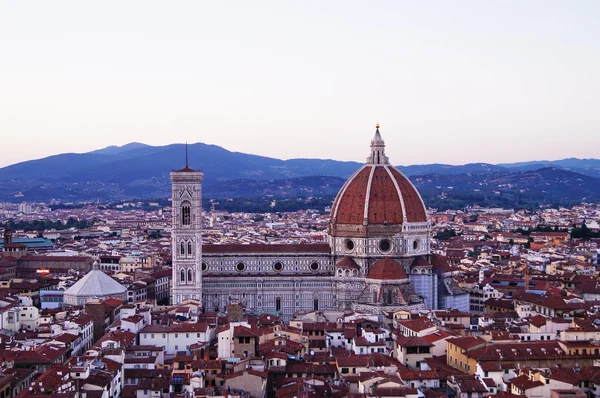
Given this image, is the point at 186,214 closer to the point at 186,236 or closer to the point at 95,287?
the point at 186,236

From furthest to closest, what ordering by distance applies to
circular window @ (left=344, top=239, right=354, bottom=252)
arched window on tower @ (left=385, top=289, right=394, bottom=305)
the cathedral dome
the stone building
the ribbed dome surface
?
circular window @ (left=344, top=239, right=354, bottom=252) < the ribbed dome surface < the cathedral dome < the stone building < arched window on tower @ (left=385, top=289, right=394, bottom=305)

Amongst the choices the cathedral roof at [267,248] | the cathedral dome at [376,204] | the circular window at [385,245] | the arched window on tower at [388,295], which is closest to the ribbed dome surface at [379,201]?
the cathedral dome at [376,204]

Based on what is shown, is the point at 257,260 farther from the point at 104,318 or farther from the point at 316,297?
the point at 104,318

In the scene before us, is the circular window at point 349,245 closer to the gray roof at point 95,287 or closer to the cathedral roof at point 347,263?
the cathedral roof at point 347,263

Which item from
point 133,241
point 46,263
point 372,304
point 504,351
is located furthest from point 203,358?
point 133,241

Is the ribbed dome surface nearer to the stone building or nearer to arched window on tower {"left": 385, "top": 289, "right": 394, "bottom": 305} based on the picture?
the stone building

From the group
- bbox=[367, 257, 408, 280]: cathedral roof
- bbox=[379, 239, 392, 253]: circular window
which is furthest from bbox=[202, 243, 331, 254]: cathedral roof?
bbox=[367, 257, 408, 280]: cathedral roof
